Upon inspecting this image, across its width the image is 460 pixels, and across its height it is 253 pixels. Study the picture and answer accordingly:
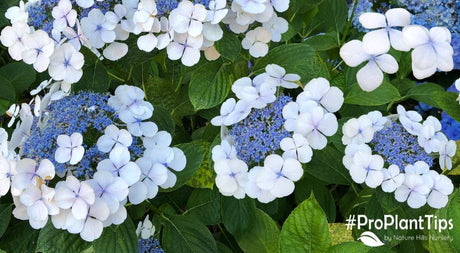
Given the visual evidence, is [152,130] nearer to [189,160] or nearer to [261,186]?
[189,160]

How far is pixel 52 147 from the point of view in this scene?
0.93m

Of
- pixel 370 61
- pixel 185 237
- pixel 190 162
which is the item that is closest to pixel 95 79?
pixel 190 162

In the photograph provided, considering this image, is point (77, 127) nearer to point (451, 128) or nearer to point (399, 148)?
point (399, 148)

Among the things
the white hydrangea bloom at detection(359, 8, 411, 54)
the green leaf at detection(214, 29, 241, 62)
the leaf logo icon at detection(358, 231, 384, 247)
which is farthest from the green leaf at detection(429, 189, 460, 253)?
the green leaf at detection(214, 29, 241, 62)

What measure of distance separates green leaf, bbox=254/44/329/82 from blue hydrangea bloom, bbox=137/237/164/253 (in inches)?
18.1

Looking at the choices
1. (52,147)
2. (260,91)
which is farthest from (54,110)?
(260,91)

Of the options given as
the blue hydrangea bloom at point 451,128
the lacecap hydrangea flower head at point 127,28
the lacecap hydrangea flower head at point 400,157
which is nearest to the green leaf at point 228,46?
the lacecap hydrangea flower head at point 127,28

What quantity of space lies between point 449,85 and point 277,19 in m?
1.10

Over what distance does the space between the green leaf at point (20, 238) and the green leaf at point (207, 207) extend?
1.18 feet

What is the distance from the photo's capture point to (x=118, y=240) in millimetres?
968

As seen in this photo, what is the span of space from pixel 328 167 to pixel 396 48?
0.41 meters

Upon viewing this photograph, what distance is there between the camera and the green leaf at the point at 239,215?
1.16 meters

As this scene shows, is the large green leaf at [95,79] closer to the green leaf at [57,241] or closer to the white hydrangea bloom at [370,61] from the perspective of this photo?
the green leaf at [57,241]

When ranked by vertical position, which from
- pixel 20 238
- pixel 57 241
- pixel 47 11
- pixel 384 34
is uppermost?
pixel 384 34
